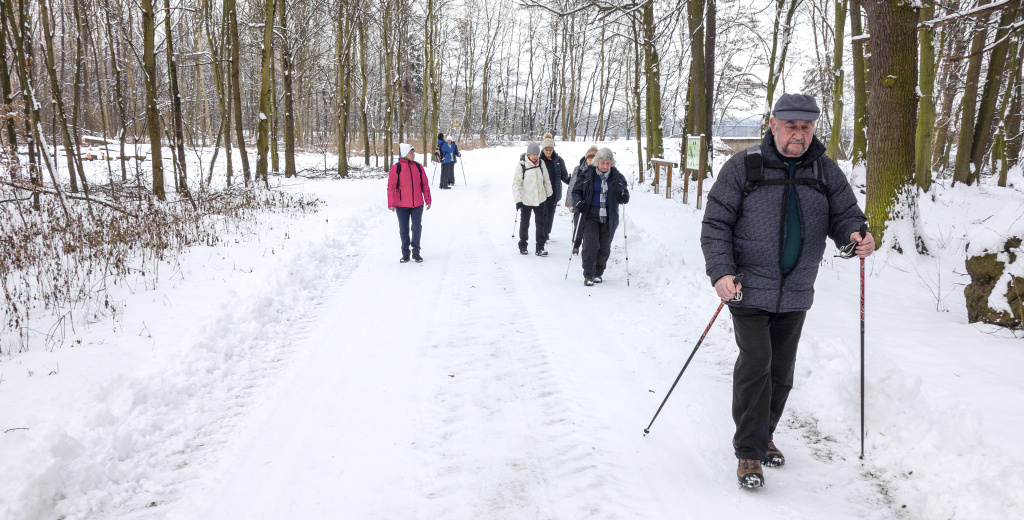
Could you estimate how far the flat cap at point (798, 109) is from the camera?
2979 millimetres

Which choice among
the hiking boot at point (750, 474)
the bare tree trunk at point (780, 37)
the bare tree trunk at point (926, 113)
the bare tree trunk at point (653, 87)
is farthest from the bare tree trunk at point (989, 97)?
the hiking boot at point (750, 474)

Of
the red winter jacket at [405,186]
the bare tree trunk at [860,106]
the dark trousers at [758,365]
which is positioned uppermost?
the bare tree trunk at [860,106]

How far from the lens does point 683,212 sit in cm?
1286

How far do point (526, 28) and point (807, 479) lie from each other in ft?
168

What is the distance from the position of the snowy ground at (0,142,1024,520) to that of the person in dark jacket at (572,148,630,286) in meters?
0.93

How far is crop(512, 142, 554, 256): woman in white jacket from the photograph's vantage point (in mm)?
9992

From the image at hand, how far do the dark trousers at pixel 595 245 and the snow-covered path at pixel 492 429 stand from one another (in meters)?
1.09

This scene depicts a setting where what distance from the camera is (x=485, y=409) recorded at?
4.18 m

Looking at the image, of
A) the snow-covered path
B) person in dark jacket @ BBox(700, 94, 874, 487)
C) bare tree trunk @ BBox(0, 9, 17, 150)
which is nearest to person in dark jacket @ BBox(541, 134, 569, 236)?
the snow-covered path

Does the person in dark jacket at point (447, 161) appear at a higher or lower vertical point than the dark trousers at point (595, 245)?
higher

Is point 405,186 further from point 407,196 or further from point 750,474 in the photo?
point 750,474

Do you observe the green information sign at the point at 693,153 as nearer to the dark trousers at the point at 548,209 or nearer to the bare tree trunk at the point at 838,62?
the dark trousers at the point at 548,209

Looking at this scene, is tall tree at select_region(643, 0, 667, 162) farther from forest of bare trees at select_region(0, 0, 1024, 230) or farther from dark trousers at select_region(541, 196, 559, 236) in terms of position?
dark trousers at select_region(541, 196, 559, 236)

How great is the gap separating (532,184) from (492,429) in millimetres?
6630
